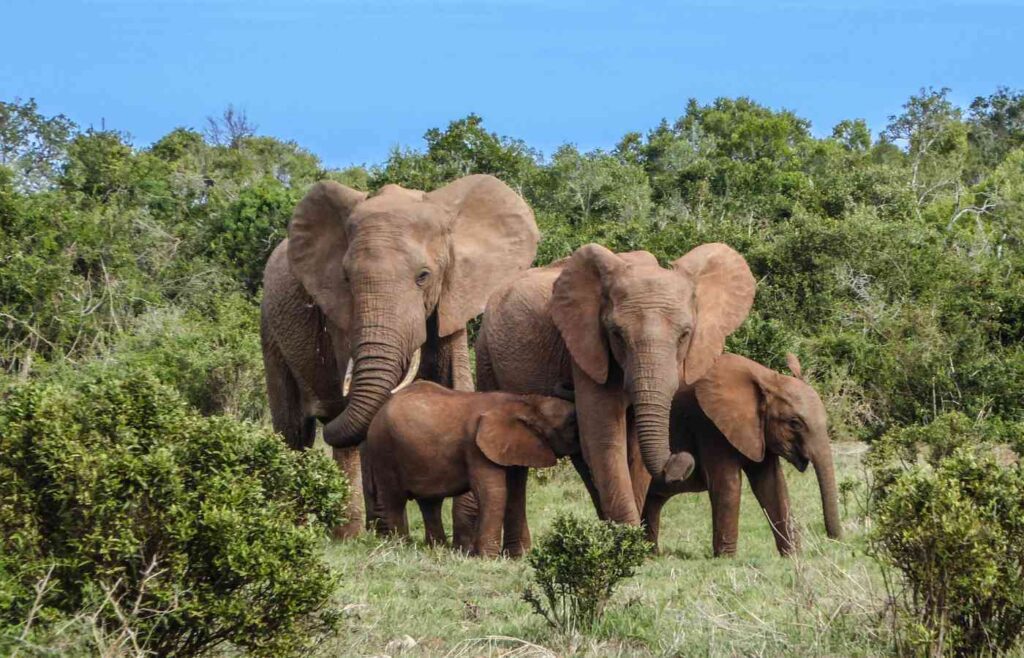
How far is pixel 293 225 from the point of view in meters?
10.5

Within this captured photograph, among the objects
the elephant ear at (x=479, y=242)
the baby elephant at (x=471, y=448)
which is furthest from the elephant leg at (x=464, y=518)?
the elephant ear at (x=479, y=242)

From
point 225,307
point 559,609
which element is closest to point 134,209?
point 225,307

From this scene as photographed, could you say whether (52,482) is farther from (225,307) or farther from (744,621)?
(225,307)

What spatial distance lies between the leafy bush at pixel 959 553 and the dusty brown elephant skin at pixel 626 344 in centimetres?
258

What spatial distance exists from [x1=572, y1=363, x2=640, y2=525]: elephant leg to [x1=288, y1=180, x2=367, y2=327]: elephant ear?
1.68 metres

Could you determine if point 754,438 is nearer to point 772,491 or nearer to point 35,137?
point 772,491

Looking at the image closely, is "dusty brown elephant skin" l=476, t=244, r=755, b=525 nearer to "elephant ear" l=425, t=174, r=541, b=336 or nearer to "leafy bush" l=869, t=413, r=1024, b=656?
"elephant ear" l=425, t=174, r=541, b=336

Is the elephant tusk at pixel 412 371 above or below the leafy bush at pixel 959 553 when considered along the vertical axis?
above

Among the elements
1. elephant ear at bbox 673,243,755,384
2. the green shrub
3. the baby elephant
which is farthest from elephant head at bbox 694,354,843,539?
the green shrub

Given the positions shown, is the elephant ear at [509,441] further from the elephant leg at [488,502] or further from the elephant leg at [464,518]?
the elephant leg at [464,518]

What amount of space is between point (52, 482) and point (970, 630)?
3395 millimetres

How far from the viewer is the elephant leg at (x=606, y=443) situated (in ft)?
29.5

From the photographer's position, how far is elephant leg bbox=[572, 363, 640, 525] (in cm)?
898

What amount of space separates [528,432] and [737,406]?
123 centimetres
